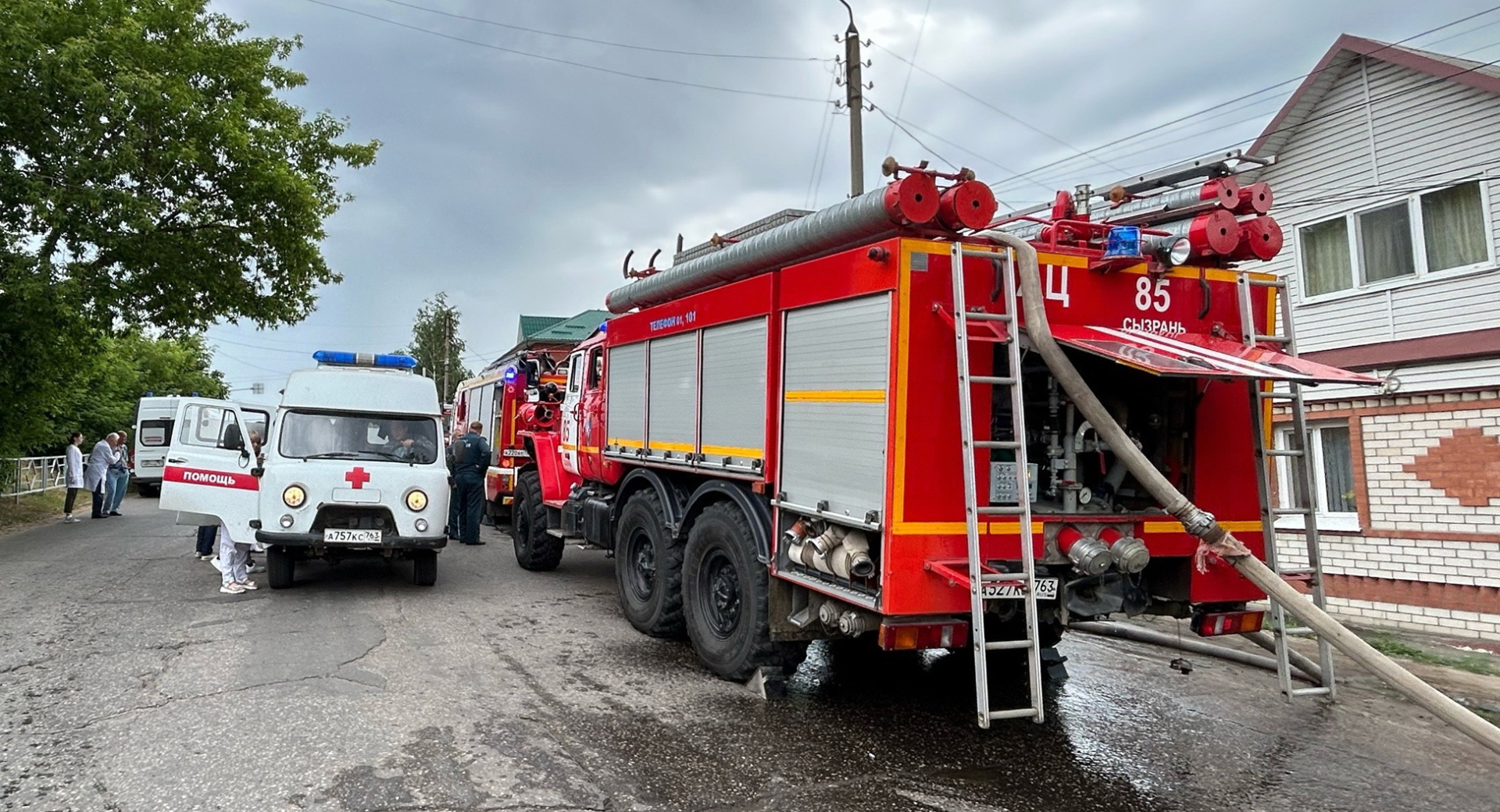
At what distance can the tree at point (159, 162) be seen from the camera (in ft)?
41.7

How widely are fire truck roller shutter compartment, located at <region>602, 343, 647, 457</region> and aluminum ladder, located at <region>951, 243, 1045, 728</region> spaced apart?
11.5 ft

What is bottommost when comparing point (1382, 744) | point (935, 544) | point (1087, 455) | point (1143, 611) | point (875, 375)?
point (1382, 744)

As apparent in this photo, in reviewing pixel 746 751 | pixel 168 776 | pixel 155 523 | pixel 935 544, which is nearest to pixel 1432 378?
pixel 935 544

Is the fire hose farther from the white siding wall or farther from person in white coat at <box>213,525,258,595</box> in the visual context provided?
person in white coat at <box>213,525,258,595</box>

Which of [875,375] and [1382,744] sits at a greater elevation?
[875,375]

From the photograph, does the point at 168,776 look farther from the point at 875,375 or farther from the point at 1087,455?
the point at 1087,455

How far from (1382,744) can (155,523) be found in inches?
711

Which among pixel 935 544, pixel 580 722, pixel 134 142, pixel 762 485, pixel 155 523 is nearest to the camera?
pixel 935 544

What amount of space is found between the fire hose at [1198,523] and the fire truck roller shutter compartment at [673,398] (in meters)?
2.60

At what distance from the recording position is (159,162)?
546 inches

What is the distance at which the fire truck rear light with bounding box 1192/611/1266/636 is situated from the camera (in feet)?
16.5

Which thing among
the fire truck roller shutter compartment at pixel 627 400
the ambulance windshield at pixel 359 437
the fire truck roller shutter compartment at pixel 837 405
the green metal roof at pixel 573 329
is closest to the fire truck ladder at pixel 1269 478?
the fire truck roller shutter compartment at pixel 837 405

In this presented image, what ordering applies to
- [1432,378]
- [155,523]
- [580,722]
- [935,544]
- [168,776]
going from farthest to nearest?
[155,523] → [1432,378] → [580,722] → [935,544] → [168,776]

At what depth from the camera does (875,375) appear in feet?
14.7
